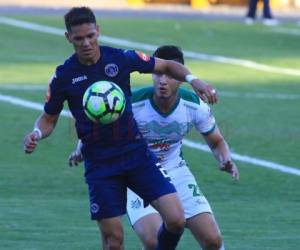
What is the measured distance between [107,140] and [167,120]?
1.07 m

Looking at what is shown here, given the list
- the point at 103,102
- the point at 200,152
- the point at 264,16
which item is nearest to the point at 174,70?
the point at 103,102

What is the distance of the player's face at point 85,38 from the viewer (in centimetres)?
933

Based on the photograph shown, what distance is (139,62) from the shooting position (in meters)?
9.62

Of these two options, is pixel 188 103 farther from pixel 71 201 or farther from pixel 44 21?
pixel 44 21

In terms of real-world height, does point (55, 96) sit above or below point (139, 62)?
below

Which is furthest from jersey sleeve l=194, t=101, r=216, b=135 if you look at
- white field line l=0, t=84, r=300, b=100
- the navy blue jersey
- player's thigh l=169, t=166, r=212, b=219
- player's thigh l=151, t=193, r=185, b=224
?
white field line l=0, t=84, r=300, b=100

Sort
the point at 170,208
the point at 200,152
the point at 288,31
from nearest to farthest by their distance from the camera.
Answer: the point at 170,208, the point at 200,152, the point at 288,31

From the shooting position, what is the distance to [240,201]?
47.0 feet

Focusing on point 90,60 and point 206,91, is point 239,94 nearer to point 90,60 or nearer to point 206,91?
point 90,60

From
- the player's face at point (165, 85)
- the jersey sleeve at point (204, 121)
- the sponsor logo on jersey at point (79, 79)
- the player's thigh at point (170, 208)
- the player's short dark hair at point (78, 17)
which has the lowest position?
the player's thigh at point (170, 208)

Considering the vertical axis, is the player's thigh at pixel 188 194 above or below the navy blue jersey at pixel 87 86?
below

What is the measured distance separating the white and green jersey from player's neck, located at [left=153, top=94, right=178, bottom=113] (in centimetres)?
3

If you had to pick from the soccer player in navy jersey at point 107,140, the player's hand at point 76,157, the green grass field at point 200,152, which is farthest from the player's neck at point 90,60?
the green grass field at point 200,152

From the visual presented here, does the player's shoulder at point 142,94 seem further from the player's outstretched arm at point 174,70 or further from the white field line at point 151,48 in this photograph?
the white field line at point 151,48
